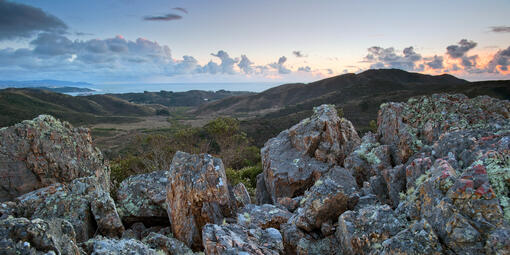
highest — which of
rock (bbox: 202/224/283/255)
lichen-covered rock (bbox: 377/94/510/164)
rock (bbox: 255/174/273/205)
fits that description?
lichen-covered rock (bbox: 377/94/510/164)

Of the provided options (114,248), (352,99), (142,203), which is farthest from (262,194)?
(352,99)

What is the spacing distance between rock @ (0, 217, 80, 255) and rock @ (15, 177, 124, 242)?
326cm

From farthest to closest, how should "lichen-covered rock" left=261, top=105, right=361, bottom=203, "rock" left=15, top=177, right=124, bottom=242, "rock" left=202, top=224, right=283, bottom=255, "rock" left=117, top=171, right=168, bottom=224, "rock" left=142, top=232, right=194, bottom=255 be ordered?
"lichen-covered rock" left=261, top=105, right=361, bottom=203, "rock" left=117, top=171, right=168, bottom=224, "rock" left=15, top=177, right=124, bottom=242, "rock" left=142, top=232, right=194, bottom=255, "rock" left=202, top=224, right=283, bottom=255

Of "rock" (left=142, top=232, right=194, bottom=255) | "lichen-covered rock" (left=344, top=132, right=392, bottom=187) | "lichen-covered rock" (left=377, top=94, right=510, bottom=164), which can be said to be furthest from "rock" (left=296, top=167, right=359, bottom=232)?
"lichen-covered rock" (left=377, top=94, right=510, bottom=164)

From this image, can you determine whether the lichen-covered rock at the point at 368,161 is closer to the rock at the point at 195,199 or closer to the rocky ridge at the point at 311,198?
the rocky ridge at the point at 311,198

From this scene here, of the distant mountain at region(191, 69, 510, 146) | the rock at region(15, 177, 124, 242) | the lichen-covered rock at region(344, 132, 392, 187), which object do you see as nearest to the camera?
the rock at region(15, 177, 124, 242)

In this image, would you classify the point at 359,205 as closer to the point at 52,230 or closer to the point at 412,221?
the point at 412,221

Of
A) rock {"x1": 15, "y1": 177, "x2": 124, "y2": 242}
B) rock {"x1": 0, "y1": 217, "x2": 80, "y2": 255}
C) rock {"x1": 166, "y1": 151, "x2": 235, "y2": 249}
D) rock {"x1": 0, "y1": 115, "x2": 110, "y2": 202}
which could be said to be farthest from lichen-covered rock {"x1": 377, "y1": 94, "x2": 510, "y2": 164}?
rock {"x1": 0, "y1": 115, "x2": 110, "y2": 202}

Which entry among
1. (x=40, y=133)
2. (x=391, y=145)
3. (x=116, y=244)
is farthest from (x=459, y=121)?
(x=40, y=133)

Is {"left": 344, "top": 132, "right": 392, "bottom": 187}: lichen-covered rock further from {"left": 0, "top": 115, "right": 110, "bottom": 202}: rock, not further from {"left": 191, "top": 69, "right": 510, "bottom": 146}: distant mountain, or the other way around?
{"left": 191, "top": 69, "right": 510, "bottom": 146}: distant mountain

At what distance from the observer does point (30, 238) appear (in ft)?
14.7

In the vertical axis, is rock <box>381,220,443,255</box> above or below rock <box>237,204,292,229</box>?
above

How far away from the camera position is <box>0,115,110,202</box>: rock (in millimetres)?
9938

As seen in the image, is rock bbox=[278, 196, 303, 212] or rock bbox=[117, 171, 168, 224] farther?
rock bbox=[278, 196, 303, 212]
